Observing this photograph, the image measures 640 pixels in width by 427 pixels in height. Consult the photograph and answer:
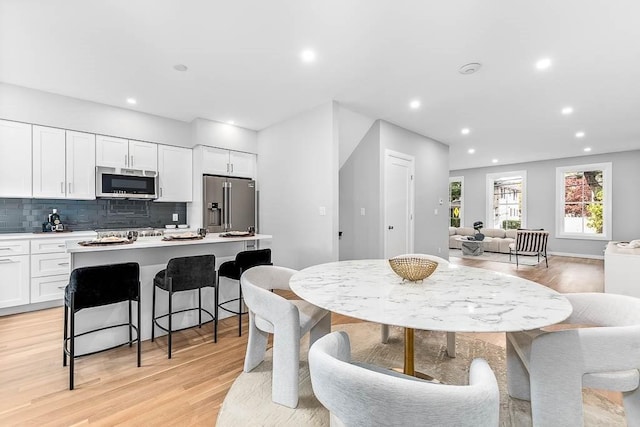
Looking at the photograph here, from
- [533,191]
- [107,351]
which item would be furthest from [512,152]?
[107,351]

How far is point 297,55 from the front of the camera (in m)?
2.72

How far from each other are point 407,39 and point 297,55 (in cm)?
97

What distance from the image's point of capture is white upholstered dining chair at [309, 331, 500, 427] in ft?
2.19

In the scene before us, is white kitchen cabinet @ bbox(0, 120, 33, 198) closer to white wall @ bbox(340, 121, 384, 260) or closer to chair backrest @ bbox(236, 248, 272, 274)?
chair backrest @ bbox(236, 248, 272, 274)

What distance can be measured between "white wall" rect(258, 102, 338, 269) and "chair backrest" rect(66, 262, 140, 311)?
2208 millimetres

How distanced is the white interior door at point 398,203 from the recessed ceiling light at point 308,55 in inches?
88.7

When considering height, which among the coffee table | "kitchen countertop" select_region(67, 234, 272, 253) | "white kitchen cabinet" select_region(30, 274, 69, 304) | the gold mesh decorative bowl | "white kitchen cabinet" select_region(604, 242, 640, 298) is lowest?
"white kitchen cabinet" select_region(30, 274, 69, 304)

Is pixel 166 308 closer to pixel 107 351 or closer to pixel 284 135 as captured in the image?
pixel 107 351

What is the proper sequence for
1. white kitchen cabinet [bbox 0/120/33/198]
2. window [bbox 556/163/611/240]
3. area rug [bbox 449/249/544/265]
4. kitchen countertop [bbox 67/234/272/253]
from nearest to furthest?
1. kitchen countertop [bbox 67/234/272/253]
2. white kitchen cabinet [bbox 0/120/33/198]
3. area rug [bbox 449/249/544/265]
4. window [bbox 556/163/611/240]

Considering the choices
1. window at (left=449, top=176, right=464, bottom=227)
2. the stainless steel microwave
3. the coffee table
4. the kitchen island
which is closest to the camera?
the coffee table

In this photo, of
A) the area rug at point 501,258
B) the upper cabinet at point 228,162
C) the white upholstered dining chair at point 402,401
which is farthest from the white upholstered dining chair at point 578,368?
the area rug at point 501,258

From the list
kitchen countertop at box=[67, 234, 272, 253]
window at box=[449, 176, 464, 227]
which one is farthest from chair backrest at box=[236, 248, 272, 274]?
window at box=[449, 176, 464, 227]

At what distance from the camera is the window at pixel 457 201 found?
32.0 ft

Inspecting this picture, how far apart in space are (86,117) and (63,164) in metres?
0.67
